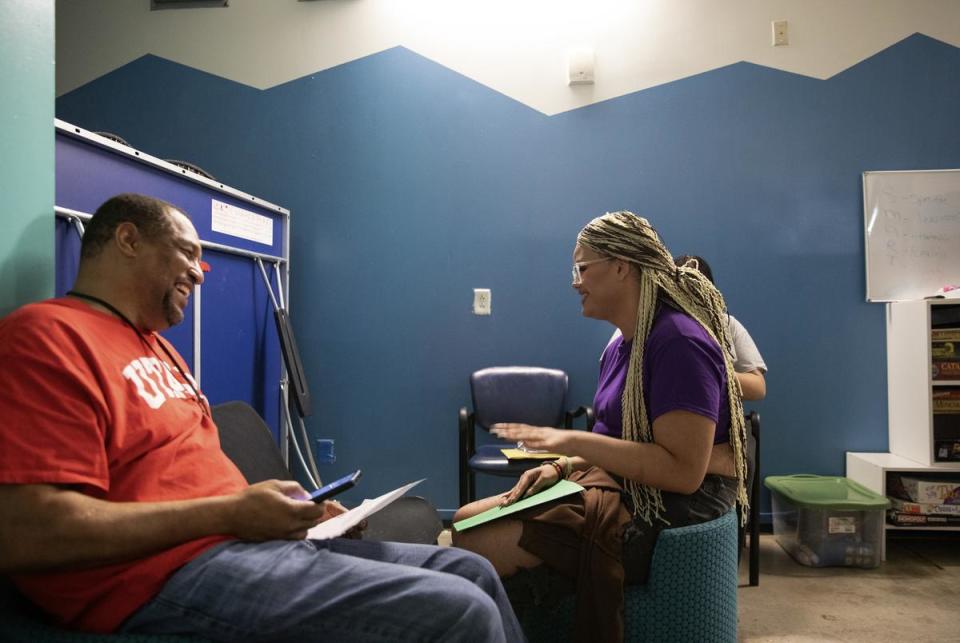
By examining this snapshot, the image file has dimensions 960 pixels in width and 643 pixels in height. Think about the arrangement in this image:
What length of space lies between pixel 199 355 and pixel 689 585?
6.30ft

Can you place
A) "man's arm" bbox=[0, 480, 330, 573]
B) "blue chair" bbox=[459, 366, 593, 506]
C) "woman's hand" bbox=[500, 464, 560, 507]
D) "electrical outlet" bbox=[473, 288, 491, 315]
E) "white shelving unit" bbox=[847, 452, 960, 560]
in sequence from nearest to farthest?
"man's arm" bbox=[0, 480, 330, 573]
"woman's hand" bbox=[500, 464, 560, 507]
"white shelving unit" bbox=[847, 452, 960, 560]
"blue chair" bbox=[459, 366, 593, 506]
"electrical outlet" bbox=[473, 288, 491, 315]

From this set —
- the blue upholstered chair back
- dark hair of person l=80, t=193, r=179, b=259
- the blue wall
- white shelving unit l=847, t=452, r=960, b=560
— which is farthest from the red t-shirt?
white shelving unit l=847, t=452, r=960, b=560

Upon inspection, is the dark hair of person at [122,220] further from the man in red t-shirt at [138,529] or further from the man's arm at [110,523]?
the man's arm at [110,523]

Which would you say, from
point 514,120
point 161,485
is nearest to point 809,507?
point 514,120

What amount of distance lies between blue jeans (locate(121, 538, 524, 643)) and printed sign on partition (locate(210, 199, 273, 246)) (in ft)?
6.01

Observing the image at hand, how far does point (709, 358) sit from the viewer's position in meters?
1.33

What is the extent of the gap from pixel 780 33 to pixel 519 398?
92.5 inches

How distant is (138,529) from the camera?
3.01 ft

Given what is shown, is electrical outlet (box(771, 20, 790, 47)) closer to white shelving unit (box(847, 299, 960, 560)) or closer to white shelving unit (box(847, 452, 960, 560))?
white shelving unit (box(847, 299, 960, 560))

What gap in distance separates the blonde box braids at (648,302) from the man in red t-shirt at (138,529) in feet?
1.74

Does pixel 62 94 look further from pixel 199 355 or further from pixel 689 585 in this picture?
pixel 689 585

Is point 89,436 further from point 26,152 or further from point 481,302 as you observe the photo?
point 481,302

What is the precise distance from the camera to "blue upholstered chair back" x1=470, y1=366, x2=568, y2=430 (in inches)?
122

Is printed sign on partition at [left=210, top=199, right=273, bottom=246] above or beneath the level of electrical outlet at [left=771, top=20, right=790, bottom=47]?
beneath
